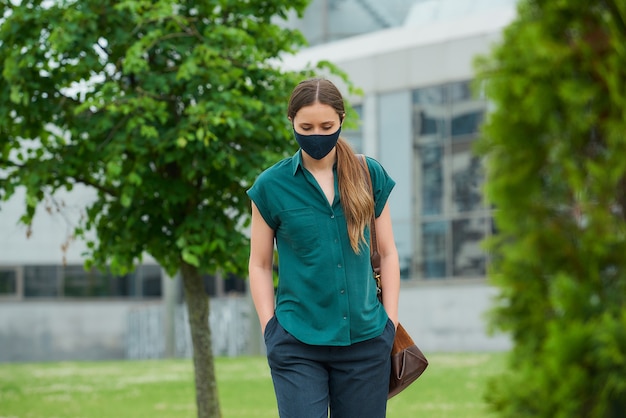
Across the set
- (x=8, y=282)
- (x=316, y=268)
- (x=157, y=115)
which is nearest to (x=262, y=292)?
(x=316, y=268)

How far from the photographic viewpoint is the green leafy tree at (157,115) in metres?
9.14

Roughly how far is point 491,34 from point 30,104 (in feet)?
67.9

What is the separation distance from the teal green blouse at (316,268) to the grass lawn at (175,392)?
683 centimetres

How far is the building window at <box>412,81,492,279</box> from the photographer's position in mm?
29984

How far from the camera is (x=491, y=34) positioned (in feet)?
94.8

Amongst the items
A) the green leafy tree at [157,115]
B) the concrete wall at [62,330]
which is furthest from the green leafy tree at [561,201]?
the concrete wall at [62,330]

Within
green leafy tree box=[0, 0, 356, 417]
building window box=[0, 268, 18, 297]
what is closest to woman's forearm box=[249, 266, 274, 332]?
green leafy tree box=[0, 0, 356, 417]

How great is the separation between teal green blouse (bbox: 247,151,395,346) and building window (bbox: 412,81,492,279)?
82.9 ft

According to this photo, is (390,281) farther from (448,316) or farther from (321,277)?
(448,316)

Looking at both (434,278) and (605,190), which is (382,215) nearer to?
(605,190)

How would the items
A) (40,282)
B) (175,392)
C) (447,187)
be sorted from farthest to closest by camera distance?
(40,282), (447,187), (175,392)

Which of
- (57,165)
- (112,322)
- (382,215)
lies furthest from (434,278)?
(382,215)

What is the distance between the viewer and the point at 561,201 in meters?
3.06

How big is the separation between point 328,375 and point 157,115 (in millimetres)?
4896
